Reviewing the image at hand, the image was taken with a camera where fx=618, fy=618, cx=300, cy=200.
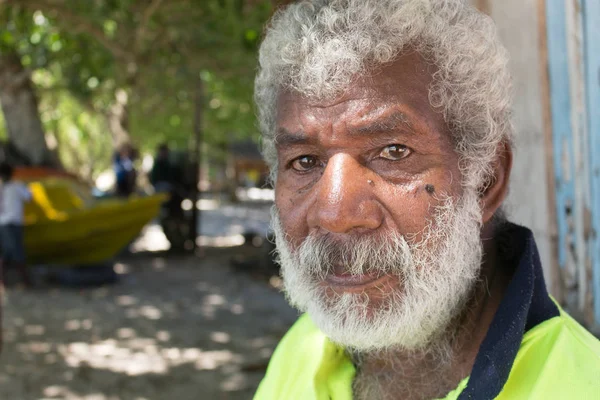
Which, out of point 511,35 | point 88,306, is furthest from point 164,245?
point 511,35

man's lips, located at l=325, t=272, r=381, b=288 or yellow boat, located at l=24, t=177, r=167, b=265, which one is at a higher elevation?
man's lips, located at l=325, t=272, r=381, b=288

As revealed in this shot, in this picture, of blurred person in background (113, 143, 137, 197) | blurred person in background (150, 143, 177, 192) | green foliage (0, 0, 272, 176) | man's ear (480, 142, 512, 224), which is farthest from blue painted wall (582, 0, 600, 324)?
blurred person in background (113, 143, 137, 197)

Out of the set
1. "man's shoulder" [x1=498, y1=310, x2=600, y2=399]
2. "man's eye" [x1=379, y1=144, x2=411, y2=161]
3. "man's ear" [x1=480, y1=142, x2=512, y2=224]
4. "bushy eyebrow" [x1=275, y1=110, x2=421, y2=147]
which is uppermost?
"bushy eyebrow" [x1=275, y1=110, x2=421, y2=147]

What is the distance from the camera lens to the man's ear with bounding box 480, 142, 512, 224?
4.95 ft

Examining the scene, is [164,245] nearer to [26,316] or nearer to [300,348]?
[26,316]

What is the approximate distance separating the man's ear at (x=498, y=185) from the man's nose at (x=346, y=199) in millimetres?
323

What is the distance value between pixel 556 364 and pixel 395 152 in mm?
547

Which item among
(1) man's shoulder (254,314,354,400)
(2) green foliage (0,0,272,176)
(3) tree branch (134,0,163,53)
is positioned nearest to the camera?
(1) man's shoulder (254,314,354,400)

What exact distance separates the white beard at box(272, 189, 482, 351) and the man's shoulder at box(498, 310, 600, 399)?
0.22m

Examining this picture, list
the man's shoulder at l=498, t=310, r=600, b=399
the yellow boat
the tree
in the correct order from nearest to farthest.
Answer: the man's shoulder at l=498, t=310, r=600, b=399
the yellow boat
the tree

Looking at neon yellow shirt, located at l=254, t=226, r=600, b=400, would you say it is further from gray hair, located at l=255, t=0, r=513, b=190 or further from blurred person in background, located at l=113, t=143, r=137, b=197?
blurred person in background, located at l=113, t=143, r=137, b=197

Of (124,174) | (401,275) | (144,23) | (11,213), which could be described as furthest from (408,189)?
(124,174)

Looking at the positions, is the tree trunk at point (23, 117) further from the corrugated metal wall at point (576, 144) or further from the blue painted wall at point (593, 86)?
the blue painted wall at point (593, 86)

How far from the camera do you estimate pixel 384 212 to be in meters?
1.35
